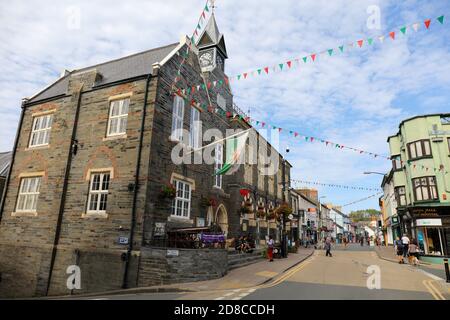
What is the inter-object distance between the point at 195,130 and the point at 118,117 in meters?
4.40

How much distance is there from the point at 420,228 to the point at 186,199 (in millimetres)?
19540

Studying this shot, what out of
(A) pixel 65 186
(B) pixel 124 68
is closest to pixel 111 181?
(A) pixel 65 186

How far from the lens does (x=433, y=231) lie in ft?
72.8

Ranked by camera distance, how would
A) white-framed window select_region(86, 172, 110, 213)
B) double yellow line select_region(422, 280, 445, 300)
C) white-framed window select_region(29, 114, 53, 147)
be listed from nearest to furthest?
double yellow line select_region(422, 280, 445, 300), white-framed window select_region(86, 172, 110, 213), white-framed window select_region(29, 114, 53, 147)

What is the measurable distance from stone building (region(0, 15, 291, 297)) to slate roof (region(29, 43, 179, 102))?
0.12m

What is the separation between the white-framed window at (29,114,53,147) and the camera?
16.8 metres

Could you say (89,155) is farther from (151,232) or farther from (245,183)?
(245,183)

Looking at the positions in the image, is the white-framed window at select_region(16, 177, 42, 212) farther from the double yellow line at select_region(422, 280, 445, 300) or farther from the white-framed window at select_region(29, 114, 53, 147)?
the double yellow line at select_region(422, 280, 445, 300)

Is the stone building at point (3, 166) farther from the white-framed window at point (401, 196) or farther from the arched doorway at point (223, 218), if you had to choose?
the white-framed window at point (401, 196)

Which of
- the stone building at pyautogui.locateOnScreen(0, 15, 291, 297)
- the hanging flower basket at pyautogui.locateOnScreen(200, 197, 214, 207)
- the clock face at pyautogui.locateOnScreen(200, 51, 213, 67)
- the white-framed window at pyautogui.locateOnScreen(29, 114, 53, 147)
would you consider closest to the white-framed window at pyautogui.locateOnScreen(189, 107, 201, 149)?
the stone building at pyautogui.locateOnScreen(0, 15, 291, 297)

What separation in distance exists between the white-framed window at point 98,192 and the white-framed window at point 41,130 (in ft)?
17.1

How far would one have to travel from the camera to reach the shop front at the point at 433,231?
21172 mm

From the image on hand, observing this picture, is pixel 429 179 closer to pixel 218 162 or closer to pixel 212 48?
pixel 218 162
